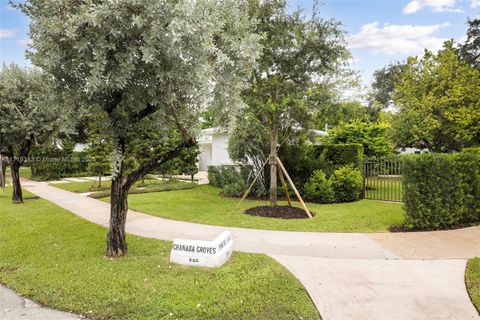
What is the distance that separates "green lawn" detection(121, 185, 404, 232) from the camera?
7820mm

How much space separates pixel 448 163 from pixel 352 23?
4441 millimetres

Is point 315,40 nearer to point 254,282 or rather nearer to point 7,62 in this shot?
point 254,282

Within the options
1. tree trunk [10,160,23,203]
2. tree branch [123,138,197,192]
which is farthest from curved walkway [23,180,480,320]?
tree trunk [10,160,23,203]

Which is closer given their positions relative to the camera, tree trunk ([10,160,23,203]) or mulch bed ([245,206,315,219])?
mulch bed ([245,206,315,219])

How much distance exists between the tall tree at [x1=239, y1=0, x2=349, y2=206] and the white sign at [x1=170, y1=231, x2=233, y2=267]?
5360 mm

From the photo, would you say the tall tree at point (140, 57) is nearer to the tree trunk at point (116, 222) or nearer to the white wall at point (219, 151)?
the tree trunk at point (116, 222)

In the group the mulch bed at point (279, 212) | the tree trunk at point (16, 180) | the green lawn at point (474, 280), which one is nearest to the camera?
the green lawn at point (474, 280)

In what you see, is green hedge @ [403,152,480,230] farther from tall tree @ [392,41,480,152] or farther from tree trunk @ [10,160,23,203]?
tree trunk @ [10,160,23,203]

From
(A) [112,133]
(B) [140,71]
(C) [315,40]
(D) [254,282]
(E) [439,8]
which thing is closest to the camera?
(D) [254,282]

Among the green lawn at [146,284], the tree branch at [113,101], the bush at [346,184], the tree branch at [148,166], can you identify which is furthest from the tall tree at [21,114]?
the bush at [346,184]

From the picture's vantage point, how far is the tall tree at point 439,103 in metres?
15.5

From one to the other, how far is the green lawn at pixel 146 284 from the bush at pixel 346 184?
23.3 feet

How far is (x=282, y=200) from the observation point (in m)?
12.5

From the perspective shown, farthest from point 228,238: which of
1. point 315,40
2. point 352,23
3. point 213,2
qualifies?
point 352,23
